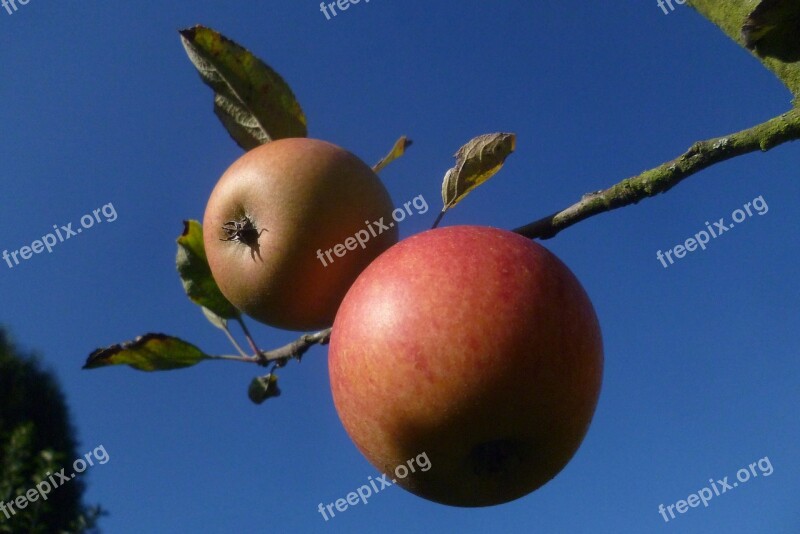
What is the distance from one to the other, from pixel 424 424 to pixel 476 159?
1.84 feet

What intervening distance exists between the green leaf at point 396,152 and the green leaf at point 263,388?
0.67 m

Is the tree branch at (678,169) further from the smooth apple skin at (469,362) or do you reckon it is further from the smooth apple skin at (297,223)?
the smooth apple skin at (297,223)

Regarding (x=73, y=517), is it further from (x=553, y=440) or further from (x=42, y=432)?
(x=553, y=440)

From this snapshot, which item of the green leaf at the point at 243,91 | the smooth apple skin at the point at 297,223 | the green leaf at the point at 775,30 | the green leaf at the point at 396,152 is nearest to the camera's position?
the green leaf at the point at 775,30

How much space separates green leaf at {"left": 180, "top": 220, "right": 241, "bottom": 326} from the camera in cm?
141

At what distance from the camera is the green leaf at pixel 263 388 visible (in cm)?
159

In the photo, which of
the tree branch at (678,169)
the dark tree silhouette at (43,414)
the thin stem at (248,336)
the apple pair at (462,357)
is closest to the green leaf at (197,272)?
the thin stem at (248,336)

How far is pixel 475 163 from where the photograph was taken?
113 cm

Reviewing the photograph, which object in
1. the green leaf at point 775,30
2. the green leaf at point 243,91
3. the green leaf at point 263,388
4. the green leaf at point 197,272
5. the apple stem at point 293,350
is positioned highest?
the green leaf at point 243,91

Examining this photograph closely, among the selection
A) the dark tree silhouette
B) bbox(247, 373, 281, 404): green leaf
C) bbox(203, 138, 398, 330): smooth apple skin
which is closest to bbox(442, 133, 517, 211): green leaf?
bbox(203, 138, 398, 330): smooth apple skin

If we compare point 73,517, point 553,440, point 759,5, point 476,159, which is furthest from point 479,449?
point 73,517

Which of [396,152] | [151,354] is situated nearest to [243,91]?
[396,152]

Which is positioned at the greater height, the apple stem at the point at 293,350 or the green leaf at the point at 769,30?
the green leaf at the point at 769,30

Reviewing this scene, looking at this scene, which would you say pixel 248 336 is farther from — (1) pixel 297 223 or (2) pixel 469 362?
(2) pixel 469 362
